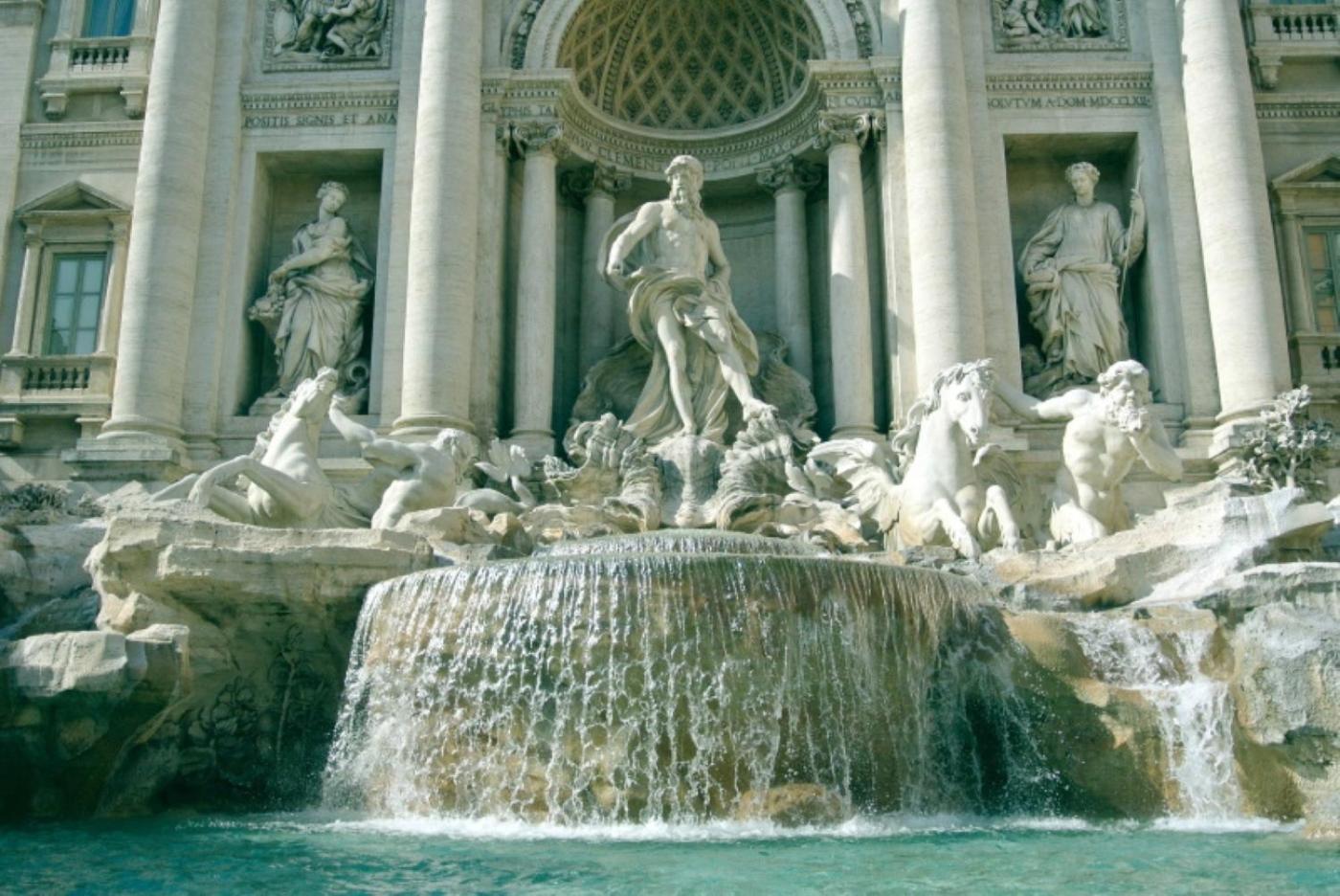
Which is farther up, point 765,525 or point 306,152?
point 306,152

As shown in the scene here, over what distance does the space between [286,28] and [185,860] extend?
15724 mm

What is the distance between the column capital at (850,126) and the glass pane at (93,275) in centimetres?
1130

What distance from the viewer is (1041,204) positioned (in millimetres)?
19859

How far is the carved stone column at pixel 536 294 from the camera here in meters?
17.9

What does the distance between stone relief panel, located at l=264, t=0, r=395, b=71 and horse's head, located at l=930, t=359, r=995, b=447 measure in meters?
10.9

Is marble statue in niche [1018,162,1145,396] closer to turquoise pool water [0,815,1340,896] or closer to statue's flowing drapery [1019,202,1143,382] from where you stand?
statue's flowing drapery [1019,202,1143,382]

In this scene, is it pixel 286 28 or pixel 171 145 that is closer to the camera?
pixel 171 145

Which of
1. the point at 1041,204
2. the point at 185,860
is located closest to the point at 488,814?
the point at 185,860

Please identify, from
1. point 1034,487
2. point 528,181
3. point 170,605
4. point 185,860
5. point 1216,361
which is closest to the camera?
point 185,860

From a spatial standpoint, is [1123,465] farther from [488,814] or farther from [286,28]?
[286,28]

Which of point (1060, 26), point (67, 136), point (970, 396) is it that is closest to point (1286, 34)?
point (1060, 26)

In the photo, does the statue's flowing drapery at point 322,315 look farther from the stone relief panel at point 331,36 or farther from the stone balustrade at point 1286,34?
the stone balustrade at point 1286,34

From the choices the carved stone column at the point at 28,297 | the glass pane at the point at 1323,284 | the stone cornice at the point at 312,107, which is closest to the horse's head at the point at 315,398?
the stone cornice at the point at 312,107

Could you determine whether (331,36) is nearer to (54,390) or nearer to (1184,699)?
(54,390)
